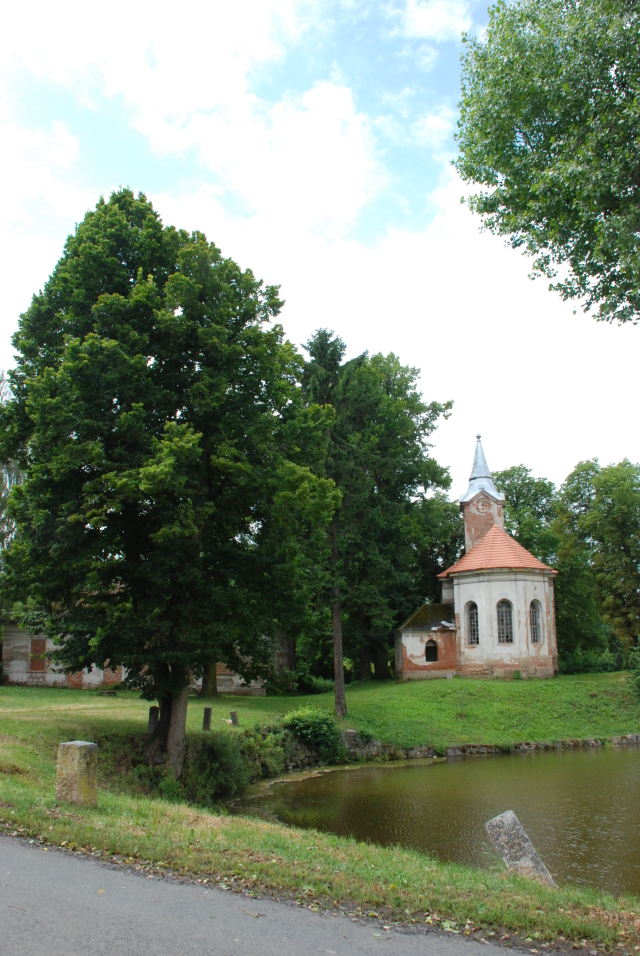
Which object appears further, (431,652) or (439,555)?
(439,555)

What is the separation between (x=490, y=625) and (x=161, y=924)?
34.1 m

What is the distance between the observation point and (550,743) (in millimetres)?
26375

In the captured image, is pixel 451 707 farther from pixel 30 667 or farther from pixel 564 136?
pixel 564 136

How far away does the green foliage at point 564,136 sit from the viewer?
34.0 feet

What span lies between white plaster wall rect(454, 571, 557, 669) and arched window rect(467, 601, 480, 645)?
20 centimetres

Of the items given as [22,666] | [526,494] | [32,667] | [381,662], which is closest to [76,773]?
[32,667]

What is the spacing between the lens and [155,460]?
1336cm

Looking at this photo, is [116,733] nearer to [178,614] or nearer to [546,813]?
[178,614]

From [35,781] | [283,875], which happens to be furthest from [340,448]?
[283,875]

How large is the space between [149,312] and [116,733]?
9.65m

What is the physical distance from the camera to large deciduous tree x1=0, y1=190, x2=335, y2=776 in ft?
46.4

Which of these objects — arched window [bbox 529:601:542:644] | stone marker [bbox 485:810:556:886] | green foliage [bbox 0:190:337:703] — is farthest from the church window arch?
stone marker [bbox 485:810:556:886]

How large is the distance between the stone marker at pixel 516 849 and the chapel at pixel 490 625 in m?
29.9

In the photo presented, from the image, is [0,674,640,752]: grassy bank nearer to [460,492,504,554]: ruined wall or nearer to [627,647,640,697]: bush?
[627,647,640,697]: bush
